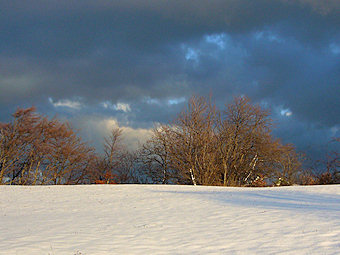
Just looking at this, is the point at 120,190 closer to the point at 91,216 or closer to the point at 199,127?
the point at 91,216

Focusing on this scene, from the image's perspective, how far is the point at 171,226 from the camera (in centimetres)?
1085

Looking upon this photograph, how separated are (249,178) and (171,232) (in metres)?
25.4

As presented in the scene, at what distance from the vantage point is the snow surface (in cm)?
821

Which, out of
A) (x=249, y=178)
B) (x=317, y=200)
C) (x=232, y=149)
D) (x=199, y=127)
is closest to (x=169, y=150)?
(x=199, y=127)

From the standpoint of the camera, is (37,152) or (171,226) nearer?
(171,226)

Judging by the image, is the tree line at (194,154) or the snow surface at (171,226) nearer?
the snow surface at (171,226)

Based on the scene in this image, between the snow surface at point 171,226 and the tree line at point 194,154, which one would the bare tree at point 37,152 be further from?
the snow surface at point 171,226

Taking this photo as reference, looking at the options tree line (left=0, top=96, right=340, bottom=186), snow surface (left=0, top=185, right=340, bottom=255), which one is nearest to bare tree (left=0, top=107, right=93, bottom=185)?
tree line (left=0, top=96, right=340, bottom=186)

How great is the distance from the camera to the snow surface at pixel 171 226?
8.21m

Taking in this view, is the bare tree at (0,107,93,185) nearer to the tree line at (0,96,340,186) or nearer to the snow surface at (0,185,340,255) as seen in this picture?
the tree line at (0,96,340,186)

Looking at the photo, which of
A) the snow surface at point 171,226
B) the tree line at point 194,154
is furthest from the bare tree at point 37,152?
the snow surface at point 171,226

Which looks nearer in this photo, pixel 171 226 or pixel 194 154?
pixel 171 226

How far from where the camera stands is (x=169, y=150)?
1308 inches

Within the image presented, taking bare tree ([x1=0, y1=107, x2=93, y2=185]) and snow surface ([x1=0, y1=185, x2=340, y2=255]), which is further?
bare tree ([x1=0, y1=107, x2=93, y2=185])
